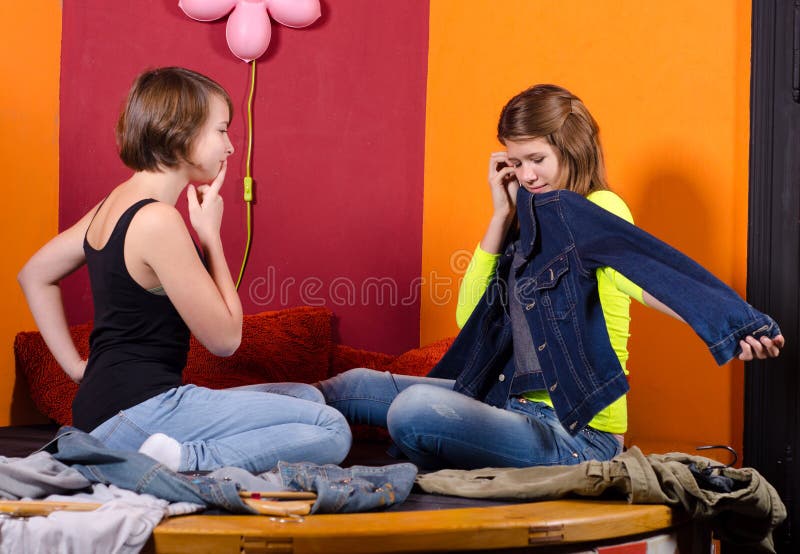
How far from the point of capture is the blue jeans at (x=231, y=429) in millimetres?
1693

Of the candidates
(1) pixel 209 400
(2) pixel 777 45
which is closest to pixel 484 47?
(2) pixel 777 45

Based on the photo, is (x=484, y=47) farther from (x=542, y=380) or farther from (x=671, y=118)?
(x=542, y=380)

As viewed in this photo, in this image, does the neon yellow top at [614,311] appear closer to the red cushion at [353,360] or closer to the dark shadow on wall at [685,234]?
the dark shadow on wall at [685,234]

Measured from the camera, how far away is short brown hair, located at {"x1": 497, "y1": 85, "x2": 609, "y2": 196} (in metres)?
1.99

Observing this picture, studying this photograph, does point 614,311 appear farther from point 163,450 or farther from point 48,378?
point 48,378

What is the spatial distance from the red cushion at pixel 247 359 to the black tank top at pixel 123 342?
0.65m

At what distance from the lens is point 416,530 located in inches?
55.5

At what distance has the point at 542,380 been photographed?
1.89m

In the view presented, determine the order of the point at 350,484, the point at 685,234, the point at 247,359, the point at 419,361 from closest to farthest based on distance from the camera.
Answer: the point at 350,484 → the point at 685,234 → the point at 247,359 → the point at 419,361

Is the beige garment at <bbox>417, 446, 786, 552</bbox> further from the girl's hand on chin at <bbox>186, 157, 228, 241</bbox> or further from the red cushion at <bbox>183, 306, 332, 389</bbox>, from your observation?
the red cushion at <bbox>183, 306, 332, 389</bbox>

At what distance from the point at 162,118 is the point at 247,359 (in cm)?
91

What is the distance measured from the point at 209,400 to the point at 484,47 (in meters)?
1.59

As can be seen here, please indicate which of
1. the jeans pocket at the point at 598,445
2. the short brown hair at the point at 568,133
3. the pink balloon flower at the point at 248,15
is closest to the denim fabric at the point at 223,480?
the jeans pocket at the point at 598,445

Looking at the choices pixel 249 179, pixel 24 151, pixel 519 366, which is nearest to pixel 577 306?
pixel 519 366
